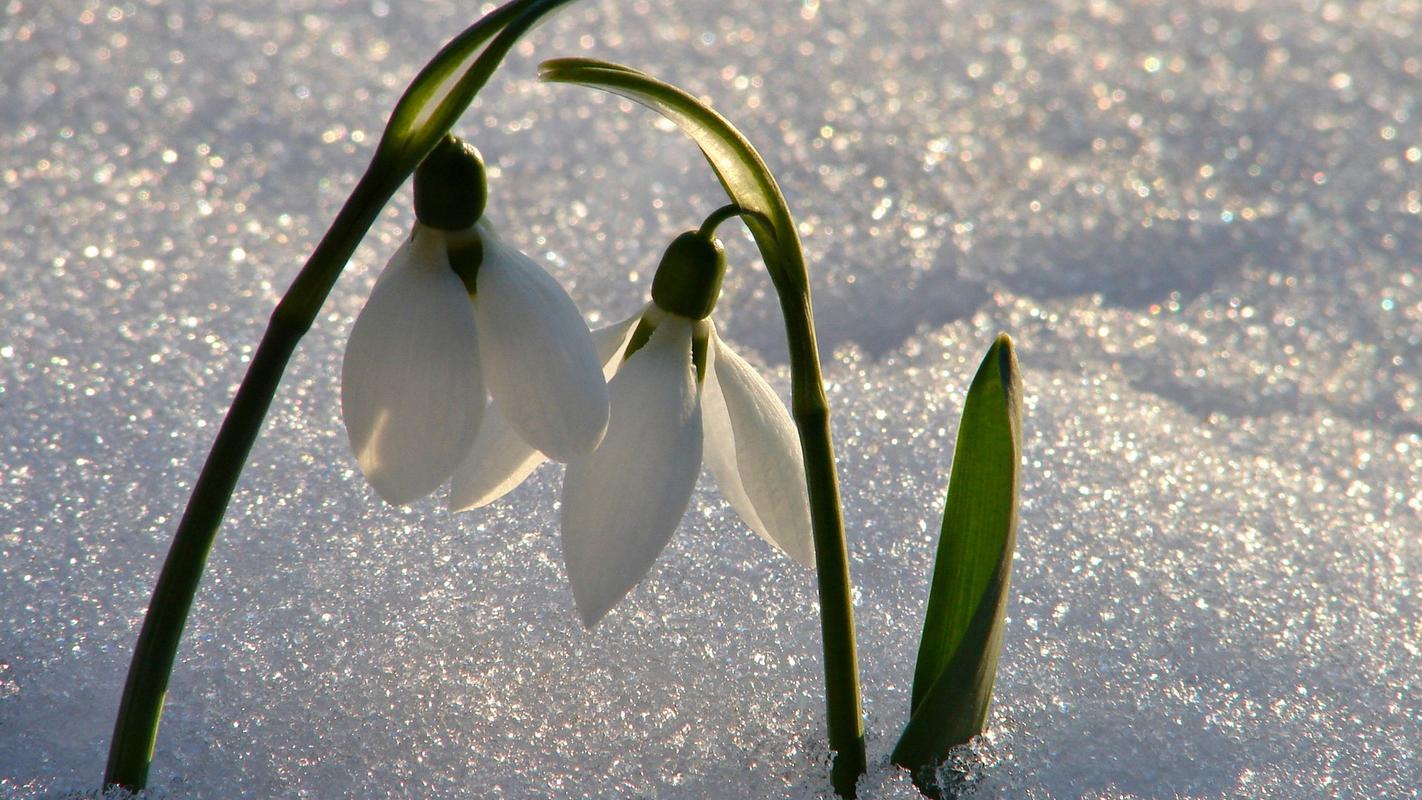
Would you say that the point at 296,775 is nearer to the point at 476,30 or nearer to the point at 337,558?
the point at 337,558

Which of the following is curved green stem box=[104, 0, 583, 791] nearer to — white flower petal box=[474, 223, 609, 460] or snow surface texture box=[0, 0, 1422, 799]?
white flower petal box=[474, 223, 609, 460]

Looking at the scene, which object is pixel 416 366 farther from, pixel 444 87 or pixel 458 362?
pixel 444 87

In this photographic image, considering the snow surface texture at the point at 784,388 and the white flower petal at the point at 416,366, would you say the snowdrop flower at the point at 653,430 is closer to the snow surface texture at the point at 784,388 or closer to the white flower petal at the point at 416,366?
the white flower petal at the point at 416,366

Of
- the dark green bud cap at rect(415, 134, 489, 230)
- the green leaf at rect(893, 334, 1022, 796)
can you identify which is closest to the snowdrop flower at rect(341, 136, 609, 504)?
the dark green bud cap at rect(415, 134, 489, 230)

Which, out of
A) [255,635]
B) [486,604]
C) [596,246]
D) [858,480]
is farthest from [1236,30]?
[255,635]

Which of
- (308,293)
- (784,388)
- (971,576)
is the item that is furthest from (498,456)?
(784,388)

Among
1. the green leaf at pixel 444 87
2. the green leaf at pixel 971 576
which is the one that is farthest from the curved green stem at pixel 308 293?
the green leaf at pixel 971 576
